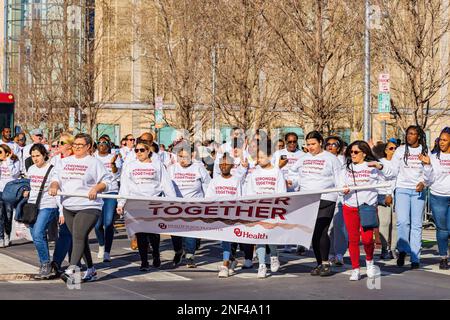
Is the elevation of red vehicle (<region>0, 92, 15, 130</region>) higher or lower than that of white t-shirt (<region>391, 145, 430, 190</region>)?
higher

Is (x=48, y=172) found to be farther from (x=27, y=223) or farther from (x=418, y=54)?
(x=418, y=54)

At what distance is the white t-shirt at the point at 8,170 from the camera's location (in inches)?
765

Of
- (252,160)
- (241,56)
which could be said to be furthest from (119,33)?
(252,160)

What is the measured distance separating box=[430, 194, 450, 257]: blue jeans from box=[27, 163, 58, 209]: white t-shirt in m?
5.25

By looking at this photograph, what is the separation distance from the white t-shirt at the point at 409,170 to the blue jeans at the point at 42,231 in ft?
16.1

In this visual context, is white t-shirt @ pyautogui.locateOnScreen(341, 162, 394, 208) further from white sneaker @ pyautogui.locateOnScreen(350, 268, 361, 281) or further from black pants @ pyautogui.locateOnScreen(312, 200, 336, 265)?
white sneaker @ pyautogui.locateOnScreen(350, 268, 361, 281)

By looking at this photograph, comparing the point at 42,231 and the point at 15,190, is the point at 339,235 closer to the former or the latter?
the point at 42,231

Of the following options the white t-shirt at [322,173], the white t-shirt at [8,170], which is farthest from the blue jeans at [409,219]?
the white t-shirt at [8,170]

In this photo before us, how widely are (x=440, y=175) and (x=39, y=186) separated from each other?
5.47 meters

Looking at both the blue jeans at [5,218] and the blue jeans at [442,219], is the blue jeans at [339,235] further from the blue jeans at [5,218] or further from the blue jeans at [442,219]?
the blue jeans at [5,218]

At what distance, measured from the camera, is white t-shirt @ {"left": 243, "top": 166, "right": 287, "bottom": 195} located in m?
15.1

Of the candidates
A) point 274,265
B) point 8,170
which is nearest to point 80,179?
point 274,265

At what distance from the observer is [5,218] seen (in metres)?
19.9

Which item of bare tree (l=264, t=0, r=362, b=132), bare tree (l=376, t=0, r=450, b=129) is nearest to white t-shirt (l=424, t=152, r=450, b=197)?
bare tree (l=376, t=0, r=450, b=129)
